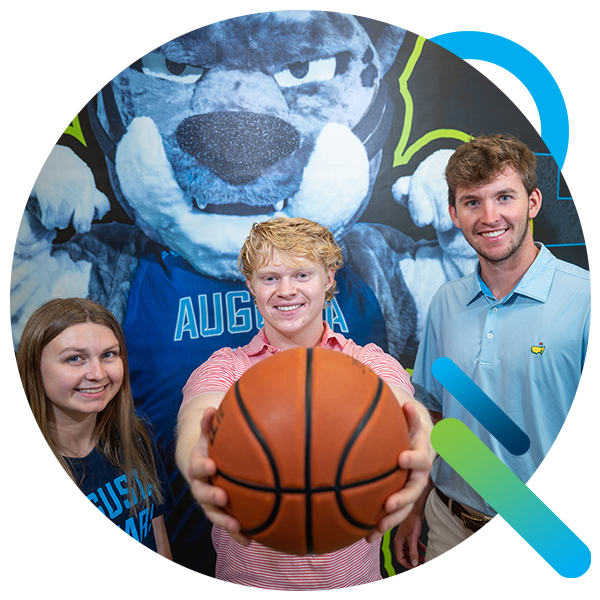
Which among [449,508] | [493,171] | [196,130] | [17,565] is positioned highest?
[196,130]

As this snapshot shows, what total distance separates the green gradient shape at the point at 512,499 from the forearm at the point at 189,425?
770 mm

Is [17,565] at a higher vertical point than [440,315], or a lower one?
lower

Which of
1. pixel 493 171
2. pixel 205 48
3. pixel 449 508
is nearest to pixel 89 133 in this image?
pixel 205 48

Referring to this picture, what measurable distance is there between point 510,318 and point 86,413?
1.74 metres

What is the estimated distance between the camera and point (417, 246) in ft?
6.98

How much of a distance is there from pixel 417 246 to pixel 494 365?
69cm

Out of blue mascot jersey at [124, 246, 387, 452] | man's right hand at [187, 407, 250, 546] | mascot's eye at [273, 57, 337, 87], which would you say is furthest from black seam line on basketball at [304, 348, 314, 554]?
mascot's eye at [273, 57, 337, 87]

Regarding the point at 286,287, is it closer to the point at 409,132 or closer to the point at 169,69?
the point at 409,132

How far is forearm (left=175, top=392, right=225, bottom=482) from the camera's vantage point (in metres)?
1.22

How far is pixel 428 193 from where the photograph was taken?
2.09 m

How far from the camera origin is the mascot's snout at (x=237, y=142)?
2.03 m

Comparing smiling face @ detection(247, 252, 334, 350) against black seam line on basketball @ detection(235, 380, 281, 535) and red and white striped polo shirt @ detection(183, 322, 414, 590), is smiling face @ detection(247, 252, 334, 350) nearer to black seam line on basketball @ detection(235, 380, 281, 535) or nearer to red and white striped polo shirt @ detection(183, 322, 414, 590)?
red and white striped polo shirt @ detection(183, 322, 414, 590)

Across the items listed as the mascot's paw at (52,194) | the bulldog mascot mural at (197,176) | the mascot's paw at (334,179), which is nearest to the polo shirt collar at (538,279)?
the bulldog mascot mural at (197,176)

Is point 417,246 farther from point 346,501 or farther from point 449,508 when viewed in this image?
point 346,501
